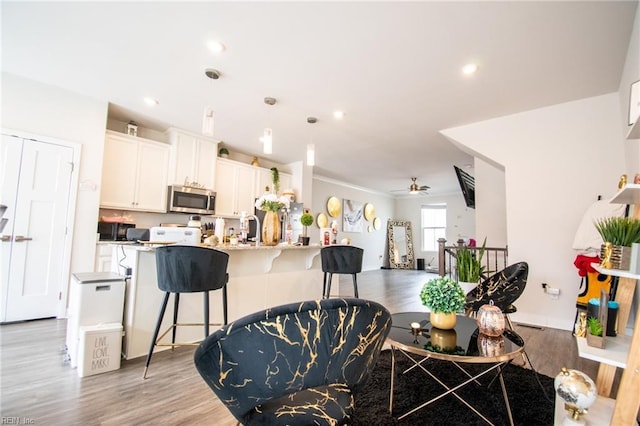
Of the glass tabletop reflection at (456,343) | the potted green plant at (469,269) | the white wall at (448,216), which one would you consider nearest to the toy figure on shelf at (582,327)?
the glass tabletop reflection at (456,343)

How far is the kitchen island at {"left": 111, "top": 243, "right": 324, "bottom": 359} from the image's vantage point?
233 centimetres

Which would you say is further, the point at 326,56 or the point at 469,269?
the point at 469,269

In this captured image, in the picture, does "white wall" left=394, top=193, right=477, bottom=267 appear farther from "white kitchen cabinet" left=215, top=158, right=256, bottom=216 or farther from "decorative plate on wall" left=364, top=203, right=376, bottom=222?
"white kitchen cabinet" left=215, top=158, right=256, bottom=216

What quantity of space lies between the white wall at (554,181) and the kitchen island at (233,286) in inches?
101

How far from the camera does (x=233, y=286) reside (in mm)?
2932

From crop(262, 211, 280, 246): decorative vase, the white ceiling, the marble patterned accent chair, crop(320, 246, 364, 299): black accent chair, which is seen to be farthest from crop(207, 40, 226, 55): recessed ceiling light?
the marble patterned accent chair

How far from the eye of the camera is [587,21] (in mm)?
2160

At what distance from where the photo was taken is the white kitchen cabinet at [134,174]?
3994 millimetres

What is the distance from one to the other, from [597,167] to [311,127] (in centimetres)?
361

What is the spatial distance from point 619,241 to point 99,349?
3.25 m

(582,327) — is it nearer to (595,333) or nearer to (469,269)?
(595,333)

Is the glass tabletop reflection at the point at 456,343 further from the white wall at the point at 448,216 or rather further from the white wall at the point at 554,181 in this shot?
the white wall at the point at 448,216

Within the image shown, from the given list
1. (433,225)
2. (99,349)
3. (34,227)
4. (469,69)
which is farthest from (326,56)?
(433,225)

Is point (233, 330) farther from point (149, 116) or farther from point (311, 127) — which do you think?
point (149, 116)
